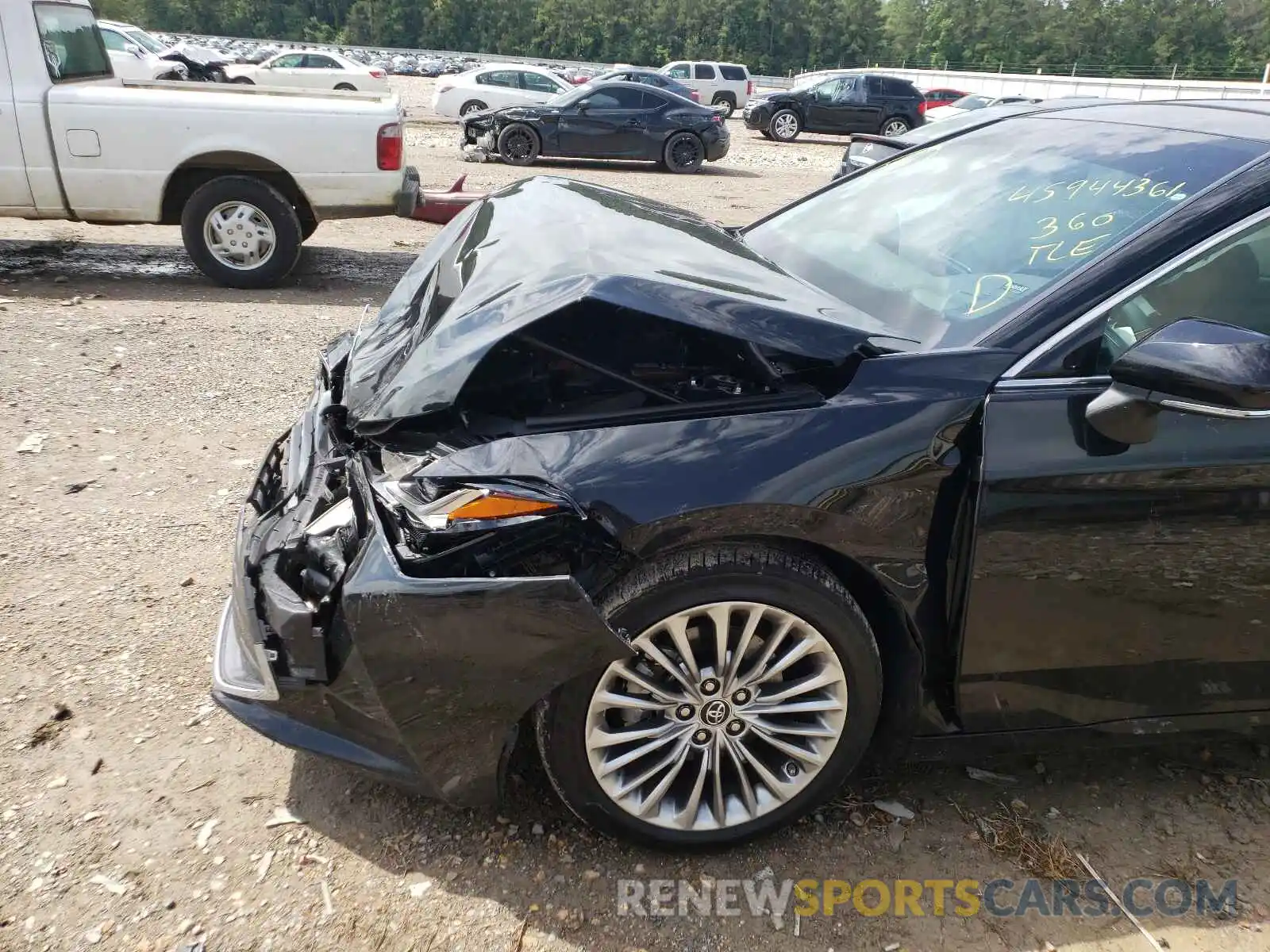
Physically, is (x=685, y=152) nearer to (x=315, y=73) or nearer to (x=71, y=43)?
(x=71, y=43)

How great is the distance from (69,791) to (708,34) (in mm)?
97776

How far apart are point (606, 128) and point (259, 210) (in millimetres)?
10748

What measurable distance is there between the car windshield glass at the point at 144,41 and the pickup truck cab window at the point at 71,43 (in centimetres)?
1553

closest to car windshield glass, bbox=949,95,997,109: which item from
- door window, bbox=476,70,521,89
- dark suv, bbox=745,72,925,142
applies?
dark suv, bbox=745,72,925,142

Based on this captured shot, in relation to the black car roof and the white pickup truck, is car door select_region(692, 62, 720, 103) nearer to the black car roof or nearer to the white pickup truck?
the white pickup truck

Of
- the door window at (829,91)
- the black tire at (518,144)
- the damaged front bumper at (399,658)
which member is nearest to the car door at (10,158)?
the damaged front bumper at (399,658)

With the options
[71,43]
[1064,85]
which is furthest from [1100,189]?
[1064,85]

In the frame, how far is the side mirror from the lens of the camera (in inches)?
79.1

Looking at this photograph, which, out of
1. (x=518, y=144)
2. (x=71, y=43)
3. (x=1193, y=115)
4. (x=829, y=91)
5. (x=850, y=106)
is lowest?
(x=518, y=144)

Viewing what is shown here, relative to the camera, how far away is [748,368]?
2289mm

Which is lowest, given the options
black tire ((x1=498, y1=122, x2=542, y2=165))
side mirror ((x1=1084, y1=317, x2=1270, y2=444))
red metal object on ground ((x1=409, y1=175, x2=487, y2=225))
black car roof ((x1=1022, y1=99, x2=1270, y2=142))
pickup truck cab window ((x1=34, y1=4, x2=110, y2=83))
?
black tire ((x1=498, y1=122, x2=542, y2=165))

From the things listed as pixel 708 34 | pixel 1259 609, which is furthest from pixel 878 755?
pixel 708 34

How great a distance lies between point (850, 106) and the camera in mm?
24875

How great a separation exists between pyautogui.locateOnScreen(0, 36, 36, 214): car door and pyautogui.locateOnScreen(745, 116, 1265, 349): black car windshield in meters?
6.07
